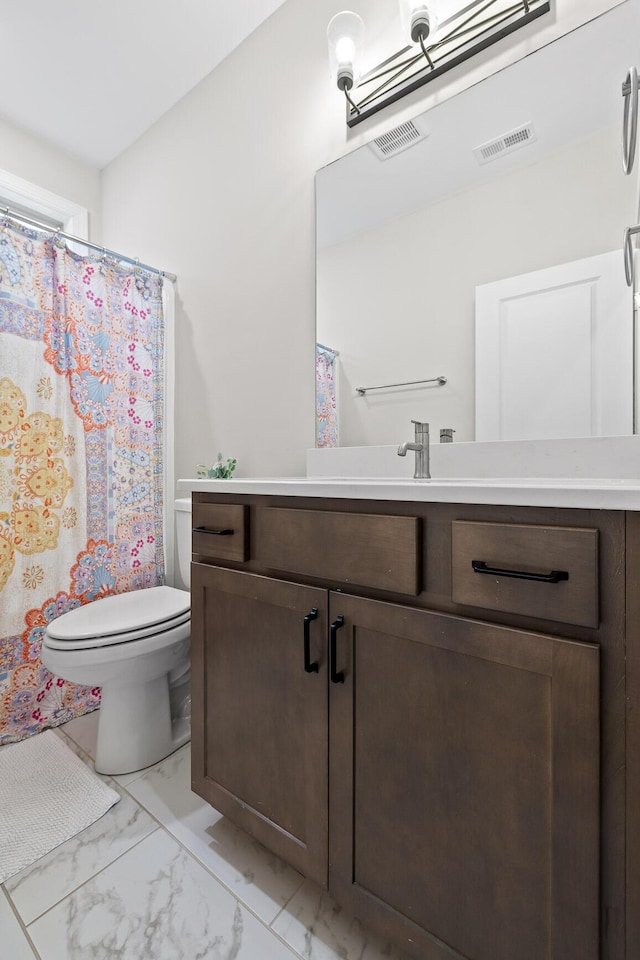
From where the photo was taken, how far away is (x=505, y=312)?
114 centimetres

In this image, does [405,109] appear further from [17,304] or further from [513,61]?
[17,304]

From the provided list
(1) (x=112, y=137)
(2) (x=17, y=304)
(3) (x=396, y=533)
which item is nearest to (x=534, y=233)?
(3) (x=396, y=533)

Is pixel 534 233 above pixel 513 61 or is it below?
below

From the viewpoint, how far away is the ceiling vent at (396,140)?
1268mm

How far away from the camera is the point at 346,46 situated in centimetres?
133

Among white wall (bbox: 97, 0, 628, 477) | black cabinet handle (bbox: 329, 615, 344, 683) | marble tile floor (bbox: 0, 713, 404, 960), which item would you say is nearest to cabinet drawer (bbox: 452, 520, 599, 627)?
black cabinet handle (bbox: 329, 615, 344, 683)

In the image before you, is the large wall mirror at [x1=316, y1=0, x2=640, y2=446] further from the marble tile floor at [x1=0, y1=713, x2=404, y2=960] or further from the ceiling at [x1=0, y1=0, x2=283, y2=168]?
the marble tile floor at [x1=0, y1=713, x2=404, y2=960]

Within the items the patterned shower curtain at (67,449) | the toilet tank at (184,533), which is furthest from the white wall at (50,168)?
the toilet tank at (184,533)

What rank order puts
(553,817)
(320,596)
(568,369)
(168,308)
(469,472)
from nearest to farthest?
1. (553,817)
2. (320,596)
3. (568,369)
4. (469,472)
5. (168,308)

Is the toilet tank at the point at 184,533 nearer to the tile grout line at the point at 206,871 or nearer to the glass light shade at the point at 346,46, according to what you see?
the tile grout line at the point at 206,871

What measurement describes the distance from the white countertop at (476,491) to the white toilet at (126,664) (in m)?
0.62

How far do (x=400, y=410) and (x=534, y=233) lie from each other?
54cm

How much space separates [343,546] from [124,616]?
103cm

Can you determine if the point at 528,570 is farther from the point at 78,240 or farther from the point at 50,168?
the point at 50,168
